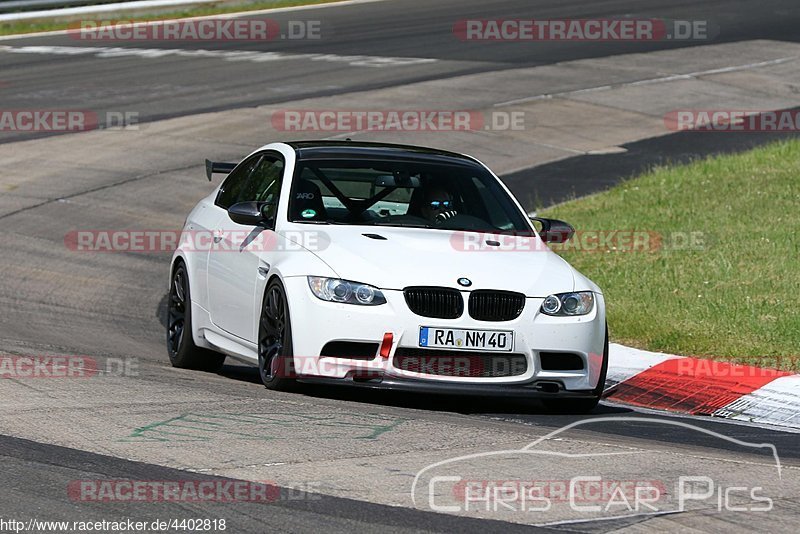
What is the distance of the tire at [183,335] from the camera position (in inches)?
415

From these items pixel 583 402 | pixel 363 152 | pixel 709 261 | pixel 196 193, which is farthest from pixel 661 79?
pixel 583 402

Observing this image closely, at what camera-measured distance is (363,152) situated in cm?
1028

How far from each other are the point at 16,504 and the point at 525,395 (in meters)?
3.61

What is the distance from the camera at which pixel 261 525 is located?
5797 mm

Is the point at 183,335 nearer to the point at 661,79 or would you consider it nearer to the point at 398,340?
the point at 398,340

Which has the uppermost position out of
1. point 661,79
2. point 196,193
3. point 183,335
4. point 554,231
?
point 554,231

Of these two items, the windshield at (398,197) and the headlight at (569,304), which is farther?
the windshield at (398,197)

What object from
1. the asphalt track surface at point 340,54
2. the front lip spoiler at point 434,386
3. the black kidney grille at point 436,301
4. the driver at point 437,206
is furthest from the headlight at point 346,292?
the asphalt track surface at point 340,54

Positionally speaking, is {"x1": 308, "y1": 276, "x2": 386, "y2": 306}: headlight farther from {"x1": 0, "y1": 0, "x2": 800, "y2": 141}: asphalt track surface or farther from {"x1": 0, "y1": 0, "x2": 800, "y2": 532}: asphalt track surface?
{"x1": 0, "y1": 0, "x2": 800, "y2": 141}: asphalt track surface

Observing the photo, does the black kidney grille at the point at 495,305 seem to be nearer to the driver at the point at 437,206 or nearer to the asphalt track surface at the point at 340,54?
the driver at the point at 437,206

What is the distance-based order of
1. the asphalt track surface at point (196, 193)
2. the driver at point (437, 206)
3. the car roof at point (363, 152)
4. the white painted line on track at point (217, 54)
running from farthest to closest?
the white painted line on track at point (217, 54) → the car roof at point (363, 152) → the driver at point (437, 206) → the asphalt track surface at point (196, 193)

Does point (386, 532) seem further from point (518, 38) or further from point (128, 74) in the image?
point (518, 38)

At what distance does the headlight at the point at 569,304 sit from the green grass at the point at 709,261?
179cm

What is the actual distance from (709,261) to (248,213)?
528 cm
